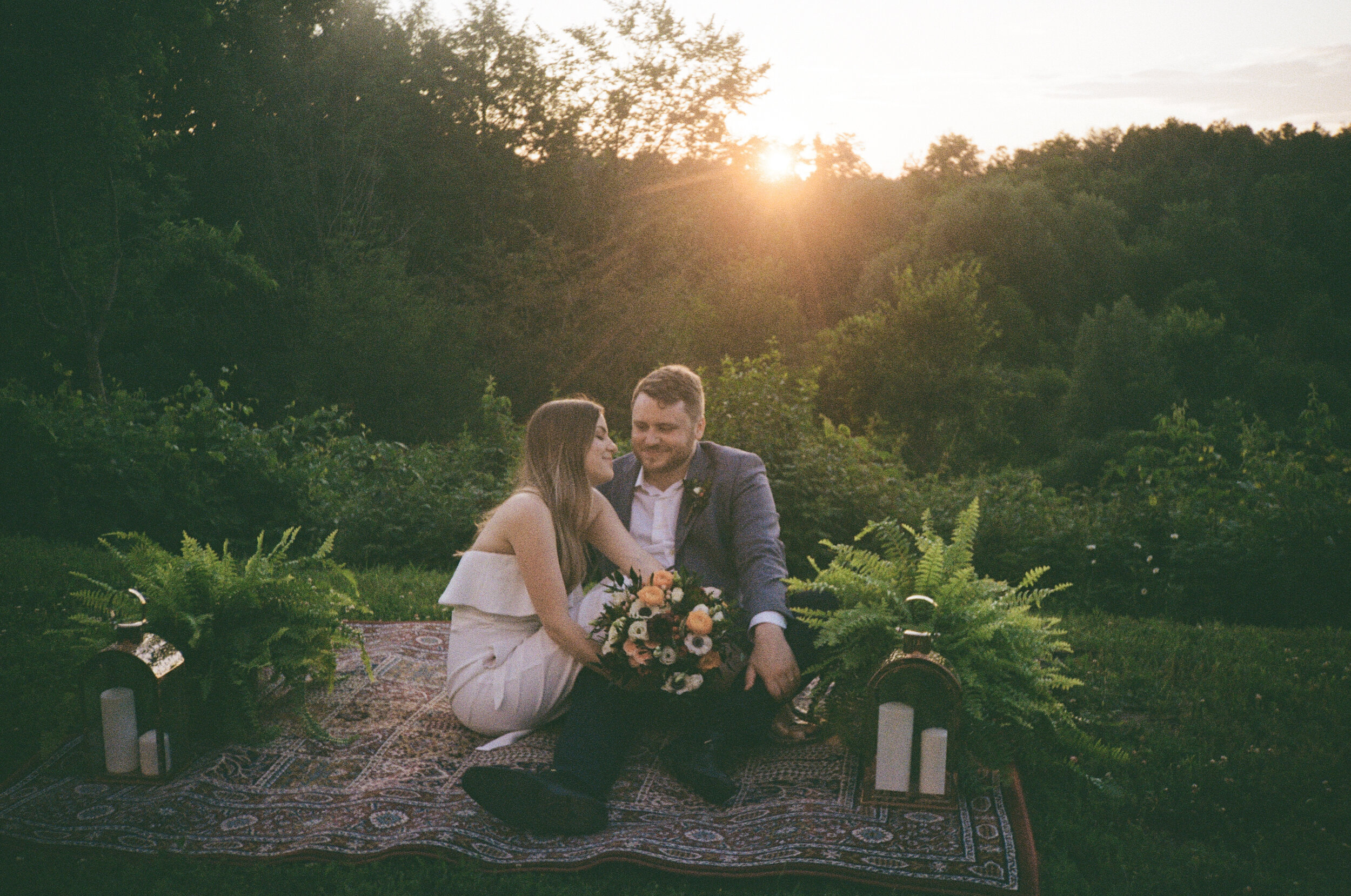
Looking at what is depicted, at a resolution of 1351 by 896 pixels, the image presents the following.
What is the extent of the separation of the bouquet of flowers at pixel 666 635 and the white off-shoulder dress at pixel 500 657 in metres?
0.40

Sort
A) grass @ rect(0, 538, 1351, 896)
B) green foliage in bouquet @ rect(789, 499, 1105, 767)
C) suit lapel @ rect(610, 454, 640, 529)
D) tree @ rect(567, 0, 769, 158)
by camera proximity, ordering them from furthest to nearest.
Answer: tree @ rect(567, 0, 769, 158) → suit lapel @ rect(610, 454, 640, 529) → green foliage in bouquet @ rect(789, 499, 1105, 767) → grass @ rect(0, 538, 1351, 896)

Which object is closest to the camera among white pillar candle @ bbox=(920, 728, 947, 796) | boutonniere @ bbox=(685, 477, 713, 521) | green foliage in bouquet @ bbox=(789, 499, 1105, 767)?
white pillar candle @ bbox=(920, 728, 947, 796)

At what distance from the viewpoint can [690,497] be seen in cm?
445

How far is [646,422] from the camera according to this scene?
434 cm

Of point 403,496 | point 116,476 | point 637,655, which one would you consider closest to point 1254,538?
point 637,655

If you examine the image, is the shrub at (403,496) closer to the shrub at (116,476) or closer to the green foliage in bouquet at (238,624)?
the shrub at (116,476)

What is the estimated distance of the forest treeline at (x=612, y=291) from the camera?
311 inches

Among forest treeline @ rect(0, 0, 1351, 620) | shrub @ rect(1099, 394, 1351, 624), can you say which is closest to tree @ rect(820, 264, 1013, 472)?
forest treeline @ rect(0, 0, 1351, 620)

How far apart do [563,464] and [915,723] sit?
1.72 m

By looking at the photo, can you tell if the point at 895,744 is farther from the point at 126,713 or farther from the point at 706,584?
the point at 126,713

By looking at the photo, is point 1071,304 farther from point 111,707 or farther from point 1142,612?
point 111,707

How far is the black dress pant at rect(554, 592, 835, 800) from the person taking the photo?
11.4 ft

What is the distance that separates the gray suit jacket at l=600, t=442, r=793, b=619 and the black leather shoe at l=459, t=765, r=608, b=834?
1253 millimetres

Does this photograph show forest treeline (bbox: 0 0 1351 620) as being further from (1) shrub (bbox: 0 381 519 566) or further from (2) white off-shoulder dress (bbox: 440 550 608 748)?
(2) white off-shoulder dress (bbox: 440 550 608 748)
